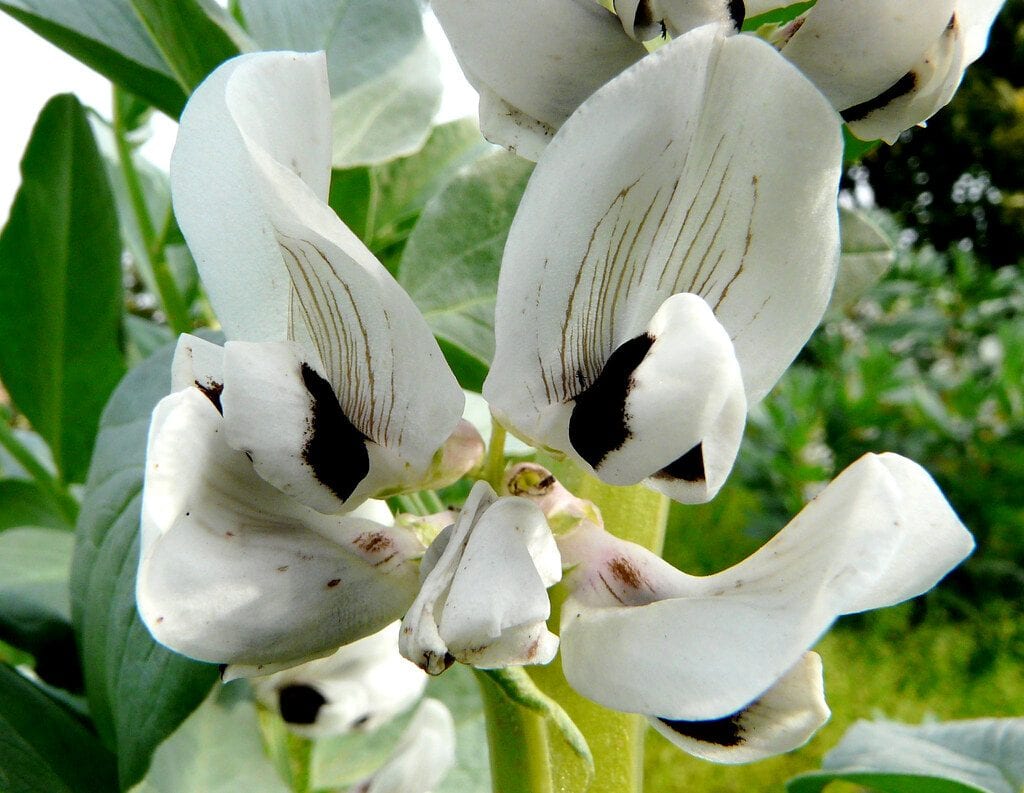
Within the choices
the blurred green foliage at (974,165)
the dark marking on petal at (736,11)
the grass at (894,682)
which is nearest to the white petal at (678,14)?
the dark marking on petal at (736,11)

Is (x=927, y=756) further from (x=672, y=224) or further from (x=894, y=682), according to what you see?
(x=894, y=682)

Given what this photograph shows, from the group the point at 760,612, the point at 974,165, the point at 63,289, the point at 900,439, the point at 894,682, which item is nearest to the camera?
the point at 760,612

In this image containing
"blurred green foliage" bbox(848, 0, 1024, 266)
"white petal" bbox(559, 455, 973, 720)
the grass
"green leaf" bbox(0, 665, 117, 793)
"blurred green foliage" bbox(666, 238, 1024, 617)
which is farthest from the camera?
"blurred green foliage" bbox(848, 0, 1024, 266)

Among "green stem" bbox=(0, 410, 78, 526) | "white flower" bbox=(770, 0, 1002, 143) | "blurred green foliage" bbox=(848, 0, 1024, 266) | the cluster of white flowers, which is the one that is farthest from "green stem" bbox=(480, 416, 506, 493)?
"blurred green foliage" bbox=(848, 0, 1024, 266)

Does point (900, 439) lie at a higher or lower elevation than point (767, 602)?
lower

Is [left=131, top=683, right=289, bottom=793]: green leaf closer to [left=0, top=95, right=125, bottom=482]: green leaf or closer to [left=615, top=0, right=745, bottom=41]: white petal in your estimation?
[left=0, top=95, right=125, bottom=482]: green leaf

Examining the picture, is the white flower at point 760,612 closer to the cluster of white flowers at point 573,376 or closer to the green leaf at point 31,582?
the cluster of white flowers at point 573,376

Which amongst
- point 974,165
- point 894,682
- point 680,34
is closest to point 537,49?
point 680,34
